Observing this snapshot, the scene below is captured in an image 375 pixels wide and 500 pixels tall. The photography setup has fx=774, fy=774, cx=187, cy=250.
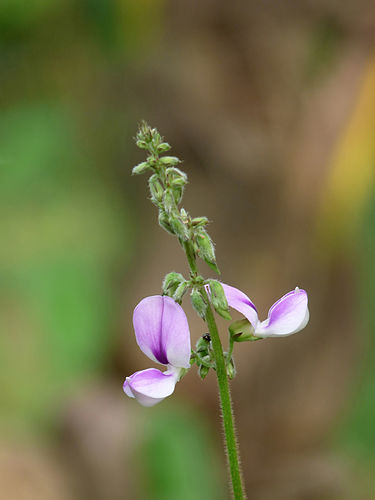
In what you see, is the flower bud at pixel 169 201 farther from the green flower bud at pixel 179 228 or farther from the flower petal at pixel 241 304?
the flower petal at pixel 241 304

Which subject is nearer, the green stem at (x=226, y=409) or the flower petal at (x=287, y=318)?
the green stem at (x=226, y=409)

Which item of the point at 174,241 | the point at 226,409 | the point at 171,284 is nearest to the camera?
the point at 226,409

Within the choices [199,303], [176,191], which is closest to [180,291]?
[199,303]

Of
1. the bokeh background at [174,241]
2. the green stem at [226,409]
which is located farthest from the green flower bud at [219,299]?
the bokeh background at [174,241]

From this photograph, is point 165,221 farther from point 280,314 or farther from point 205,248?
point 280,314

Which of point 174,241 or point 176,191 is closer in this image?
point 176,191

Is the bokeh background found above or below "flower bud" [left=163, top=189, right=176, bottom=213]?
above

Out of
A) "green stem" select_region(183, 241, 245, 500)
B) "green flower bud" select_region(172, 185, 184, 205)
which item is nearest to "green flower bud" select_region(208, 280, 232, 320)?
"green stem" select_region(183, 241, 245, 500)

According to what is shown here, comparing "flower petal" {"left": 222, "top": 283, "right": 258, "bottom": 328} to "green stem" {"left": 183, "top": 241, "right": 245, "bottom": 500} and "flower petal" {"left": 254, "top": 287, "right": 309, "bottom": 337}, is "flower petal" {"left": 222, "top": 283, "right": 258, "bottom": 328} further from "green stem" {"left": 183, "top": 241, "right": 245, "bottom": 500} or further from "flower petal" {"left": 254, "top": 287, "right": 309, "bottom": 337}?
"green stem" {"left": 183, "top": 241, "right": 245, "bottom": 500}
